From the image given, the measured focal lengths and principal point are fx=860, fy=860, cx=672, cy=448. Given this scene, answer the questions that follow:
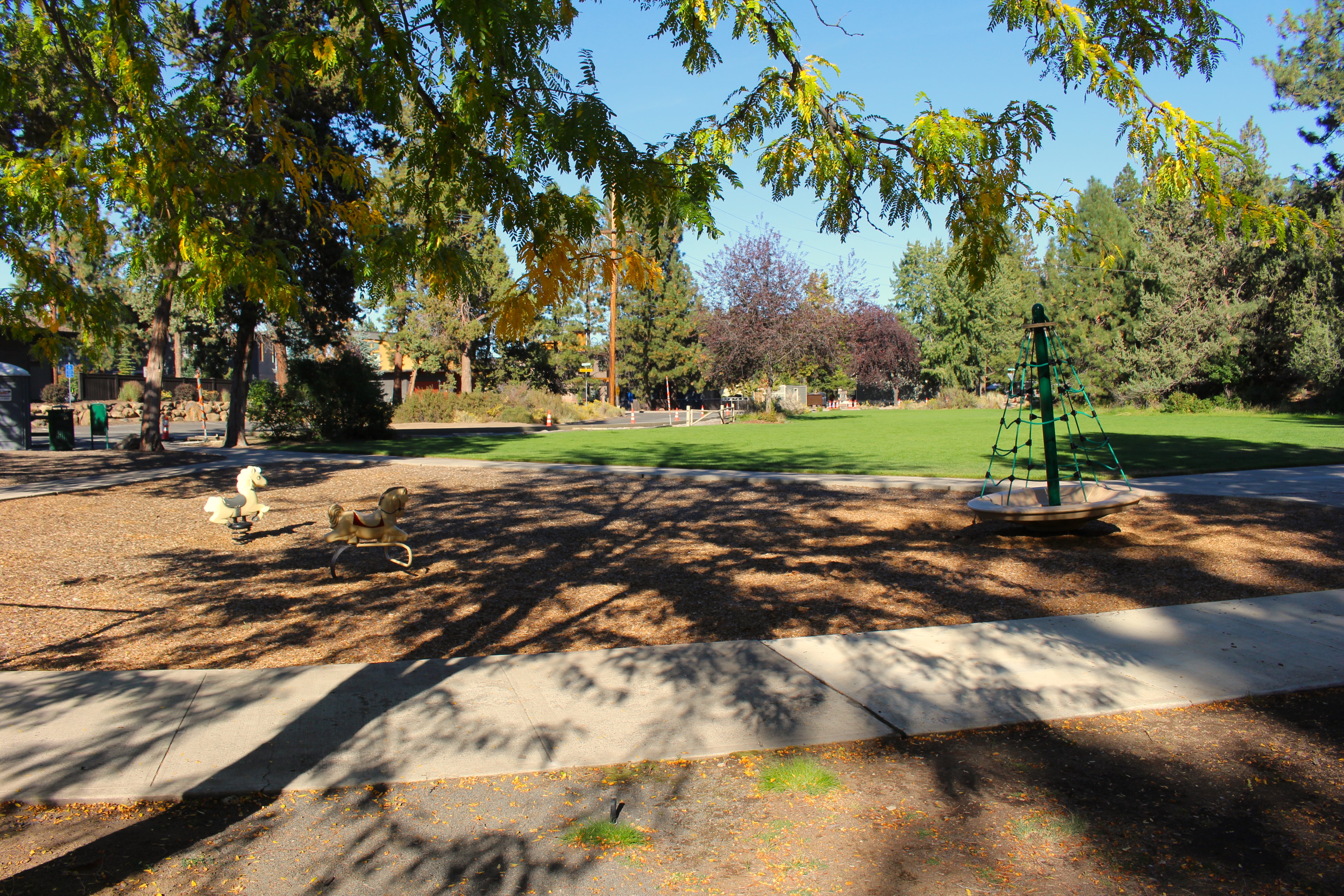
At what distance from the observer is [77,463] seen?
1877 centimetres

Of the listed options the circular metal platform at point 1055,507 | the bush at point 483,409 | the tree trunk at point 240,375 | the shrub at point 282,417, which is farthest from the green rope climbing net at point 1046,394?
the bush at point 483,409

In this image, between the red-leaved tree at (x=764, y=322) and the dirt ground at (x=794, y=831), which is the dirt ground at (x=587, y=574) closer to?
the dirt ground at (x=794, y=831)

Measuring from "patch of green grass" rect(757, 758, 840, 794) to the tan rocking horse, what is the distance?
513cm

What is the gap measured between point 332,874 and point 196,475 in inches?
609

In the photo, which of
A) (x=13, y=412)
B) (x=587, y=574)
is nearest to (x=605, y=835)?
(x=587, y=574)

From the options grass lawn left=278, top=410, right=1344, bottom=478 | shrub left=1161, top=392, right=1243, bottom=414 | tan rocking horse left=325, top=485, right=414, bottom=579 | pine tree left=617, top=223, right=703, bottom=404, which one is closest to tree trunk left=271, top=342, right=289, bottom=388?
grass lawn left=278, top=410, right=1344, bottom=478

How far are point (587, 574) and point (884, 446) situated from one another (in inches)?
637

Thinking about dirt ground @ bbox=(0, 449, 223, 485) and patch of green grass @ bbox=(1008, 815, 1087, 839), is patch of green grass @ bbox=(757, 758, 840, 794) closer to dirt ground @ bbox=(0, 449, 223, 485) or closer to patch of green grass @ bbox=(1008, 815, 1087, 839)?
patch of green grass @ bbox=(1008, 815, 1087, 839)

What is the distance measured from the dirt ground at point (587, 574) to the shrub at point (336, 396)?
39.8 ft

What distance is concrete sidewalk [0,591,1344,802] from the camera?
4105 mm

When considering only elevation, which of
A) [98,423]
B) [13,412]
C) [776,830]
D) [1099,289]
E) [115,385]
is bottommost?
[776,830]

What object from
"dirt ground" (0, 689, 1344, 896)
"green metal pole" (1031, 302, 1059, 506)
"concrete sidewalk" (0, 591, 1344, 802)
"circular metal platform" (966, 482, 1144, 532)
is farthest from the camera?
"green metal pole" (1031, 302, 1059, 506)

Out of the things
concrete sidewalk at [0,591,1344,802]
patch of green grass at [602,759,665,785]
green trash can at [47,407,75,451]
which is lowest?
patch of green grass at [602,759,665,785]

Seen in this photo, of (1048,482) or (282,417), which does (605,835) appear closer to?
(1048,482)
